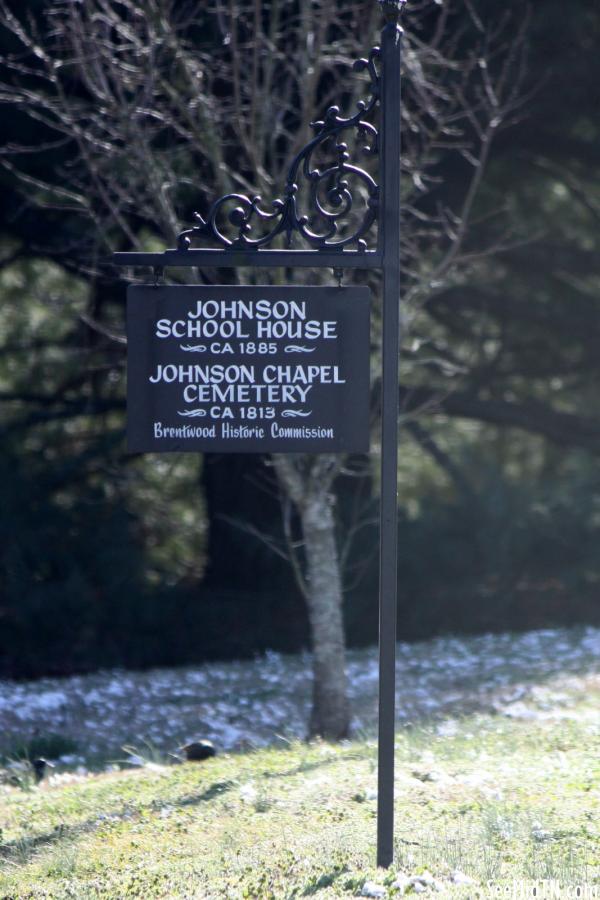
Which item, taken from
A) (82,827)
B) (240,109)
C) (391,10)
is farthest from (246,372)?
(240,109)

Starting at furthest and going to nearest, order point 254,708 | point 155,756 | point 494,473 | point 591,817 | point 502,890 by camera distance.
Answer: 1. point 494,473
2. point 254,708
3. point 155,756
4. point 591,817
5. point 502,890

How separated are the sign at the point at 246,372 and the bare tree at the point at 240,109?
3552 millimetres

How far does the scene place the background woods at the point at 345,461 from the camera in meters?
11.1

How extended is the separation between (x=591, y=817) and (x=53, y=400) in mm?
10180

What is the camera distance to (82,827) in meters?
5.25

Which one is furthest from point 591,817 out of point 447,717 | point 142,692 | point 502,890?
point 142,692

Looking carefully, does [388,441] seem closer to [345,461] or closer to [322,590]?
[322,590]

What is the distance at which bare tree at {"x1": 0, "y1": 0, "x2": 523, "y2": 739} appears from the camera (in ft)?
27.6

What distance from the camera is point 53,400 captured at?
13.9 meters

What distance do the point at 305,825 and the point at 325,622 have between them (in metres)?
3.48

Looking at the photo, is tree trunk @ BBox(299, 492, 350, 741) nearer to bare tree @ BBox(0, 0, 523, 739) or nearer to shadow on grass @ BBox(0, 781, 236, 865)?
bare tree @ BBox(0, 0, 523, 739)

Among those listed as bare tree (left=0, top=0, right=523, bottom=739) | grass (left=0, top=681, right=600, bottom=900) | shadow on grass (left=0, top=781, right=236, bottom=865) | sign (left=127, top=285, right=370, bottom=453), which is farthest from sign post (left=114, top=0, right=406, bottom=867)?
bare tree (left=0, top=0, right=523, bottom=739)

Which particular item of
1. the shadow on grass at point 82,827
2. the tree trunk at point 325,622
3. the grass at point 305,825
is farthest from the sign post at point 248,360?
the tree trunk at point 325,622

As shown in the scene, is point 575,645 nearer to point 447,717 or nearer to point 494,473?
point 494,473
